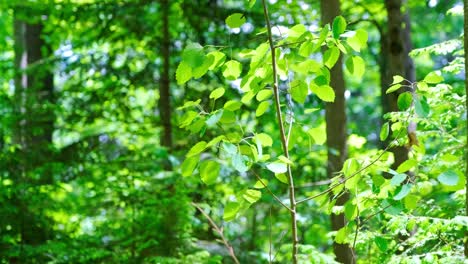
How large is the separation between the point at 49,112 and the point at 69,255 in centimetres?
173

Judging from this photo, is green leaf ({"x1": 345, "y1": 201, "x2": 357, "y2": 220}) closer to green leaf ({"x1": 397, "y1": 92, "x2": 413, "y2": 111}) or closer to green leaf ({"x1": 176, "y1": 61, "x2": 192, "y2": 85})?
green leaf ({"x1": 397, "y1": 92, "x2": 413, "y2": 111})

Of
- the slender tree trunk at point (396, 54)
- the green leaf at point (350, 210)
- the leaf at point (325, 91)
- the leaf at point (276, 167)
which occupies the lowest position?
the green leaf at point (350, 210)

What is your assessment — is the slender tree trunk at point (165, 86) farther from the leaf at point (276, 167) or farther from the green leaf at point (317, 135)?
the leaf at point (276, 167)

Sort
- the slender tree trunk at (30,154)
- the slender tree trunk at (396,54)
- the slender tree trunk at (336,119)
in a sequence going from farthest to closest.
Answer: the slender tree trunk at (30,154), the slender tree trunk at (396,54), the slender tree trunk at (336,119)

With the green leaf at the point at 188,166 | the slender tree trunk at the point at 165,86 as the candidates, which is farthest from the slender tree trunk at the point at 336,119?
the green leaf at the point at 188,166

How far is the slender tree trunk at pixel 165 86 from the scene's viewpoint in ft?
22.4

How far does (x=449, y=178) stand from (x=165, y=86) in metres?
5.29

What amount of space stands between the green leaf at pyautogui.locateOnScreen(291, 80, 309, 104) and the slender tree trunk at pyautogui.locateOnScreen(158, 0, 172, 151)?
4.59 m

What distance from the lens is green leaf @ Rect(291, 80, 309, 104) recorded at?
229cm

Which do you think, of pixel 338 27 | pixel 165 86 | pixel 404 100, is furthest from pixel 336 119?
pixel 338 27

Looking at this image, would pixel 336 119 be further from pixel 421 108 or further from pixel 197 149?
pixel 197 149

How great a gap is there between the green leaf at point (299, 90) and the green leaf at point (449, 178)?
637 mm

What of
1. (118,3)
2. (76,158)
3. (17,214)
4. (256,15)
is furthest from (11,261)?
(256,15)

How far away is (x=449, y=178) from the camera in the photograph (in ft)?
6.13
